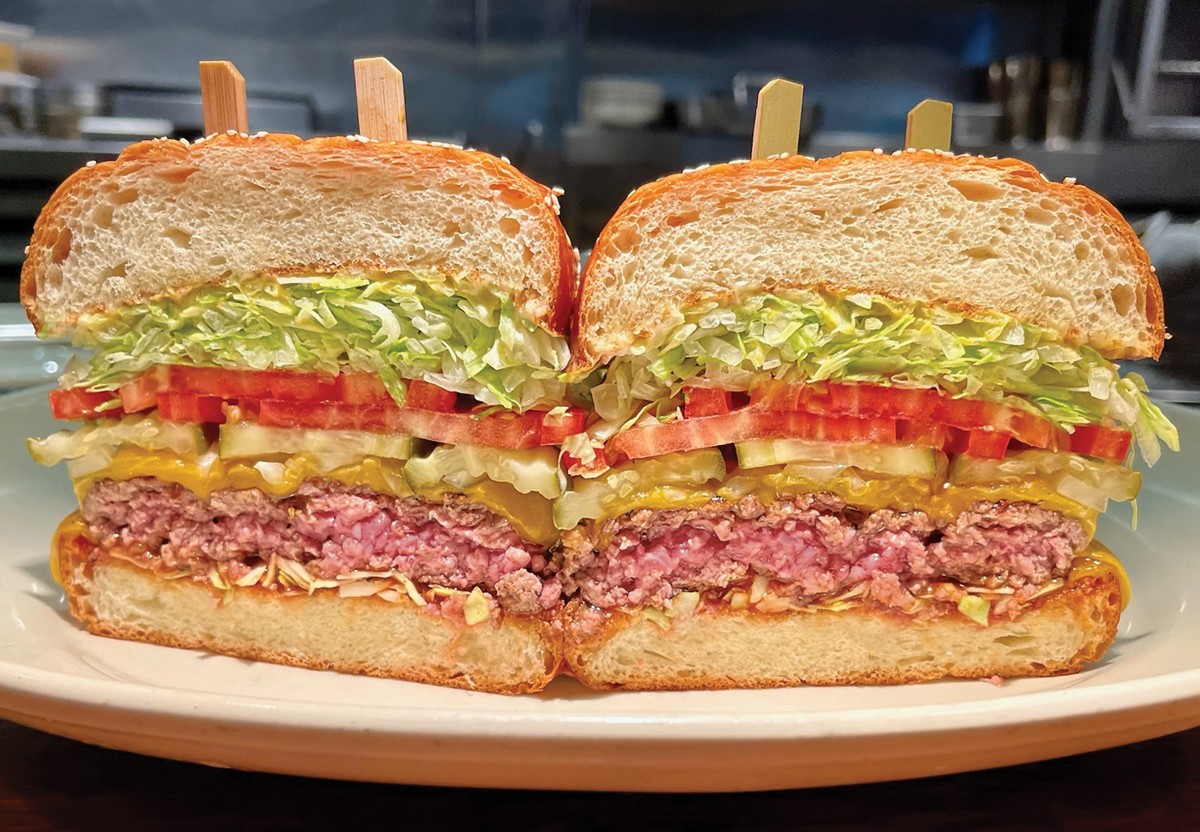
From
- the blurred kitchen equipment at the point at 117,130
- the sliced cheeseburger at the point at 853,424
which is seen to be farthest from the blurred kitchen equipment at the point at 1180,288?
the blurred kitchen equipment at the point at 117,130

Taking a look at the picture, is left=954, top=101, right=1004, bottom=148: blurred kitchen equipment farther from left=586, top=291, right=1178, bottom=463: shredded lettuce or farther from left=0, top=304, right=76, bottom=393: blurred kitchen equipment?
left=0, top=304, right=76, bottom=393: blurred kitchen equipment

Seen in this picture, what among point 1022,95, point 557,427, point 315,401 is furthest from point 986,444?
point 1022,95

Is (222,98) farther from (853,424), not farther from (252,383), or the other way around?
(853,424)

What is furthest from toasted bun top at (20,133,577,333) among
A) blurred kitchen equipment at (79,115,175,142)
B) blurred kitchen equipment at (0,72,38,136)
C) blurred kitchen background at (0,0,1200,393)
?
blurred kitchen equipment at (0,72,38,136)

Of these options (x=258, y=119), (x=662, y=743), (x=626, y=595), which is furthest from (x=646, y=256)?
(x=258, y=119)

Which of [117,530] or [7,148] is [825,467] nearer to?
[117,530]
